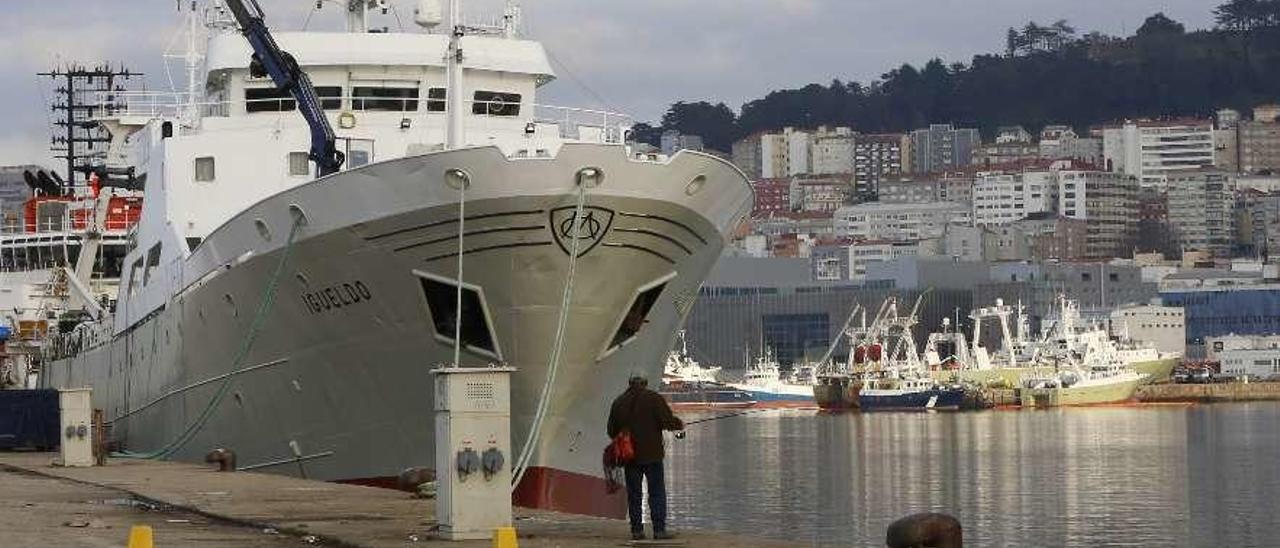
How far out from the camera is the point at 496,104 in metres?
41.8

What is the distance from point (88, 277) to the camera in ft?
185

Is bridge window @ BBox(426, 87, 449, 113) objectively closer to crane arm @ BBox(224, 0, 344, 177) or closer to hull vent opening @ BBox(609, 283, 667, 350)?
crane arm @ BBox(224, 0, 344, 177)

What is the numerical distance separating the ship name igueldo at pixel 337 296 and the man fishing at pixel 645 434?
10.4 m

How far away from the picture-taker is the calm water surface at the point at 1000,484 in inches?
2144

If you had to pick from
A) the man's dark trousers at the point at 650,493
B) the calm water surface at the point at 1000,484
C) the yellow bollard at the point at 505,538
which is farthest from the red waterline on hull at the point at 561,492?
the calm water surface at the point at 1000,484

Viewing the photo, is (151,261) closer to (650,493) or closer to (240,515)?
(240,515)

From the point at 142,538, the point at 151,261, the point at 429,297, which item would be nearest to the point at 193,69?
the point at 151,261

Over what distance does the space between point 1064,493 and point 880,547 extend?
68.9ft

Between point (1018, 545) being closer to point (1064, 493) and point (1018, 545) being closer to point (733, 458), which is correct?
point (1064, 493)

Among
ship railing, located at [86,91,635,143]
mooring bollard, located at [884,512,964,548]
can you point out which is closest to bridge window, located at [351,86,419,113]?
ship railing, located at [86,91,635,143]

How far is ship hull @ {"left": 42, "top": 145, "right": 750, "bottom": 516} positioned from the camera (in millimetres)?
32719

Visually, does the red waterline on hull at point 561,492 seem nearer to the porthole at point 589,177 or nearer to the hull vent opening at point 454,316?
the hull vent opening at point 454,316

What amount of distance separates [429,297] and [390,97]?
8445 millimetres

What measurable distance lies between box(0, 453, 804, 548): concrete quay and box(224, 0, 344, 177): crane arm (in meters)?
5.52
